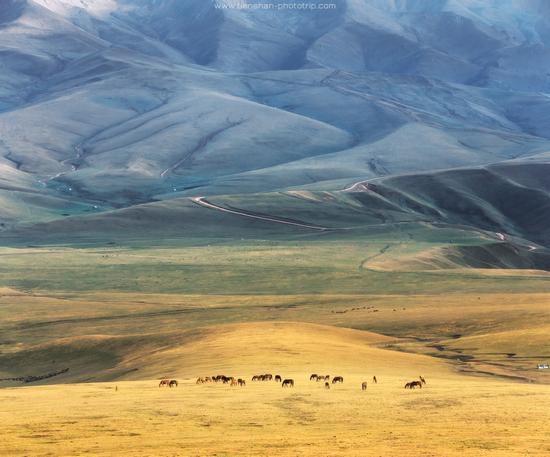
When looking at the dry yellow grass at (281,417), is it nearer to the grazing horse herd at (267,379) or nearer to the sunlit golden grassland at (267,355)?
the sunlit golden grassland at (267,355)

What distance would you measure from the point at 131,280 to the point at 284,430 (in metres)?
101

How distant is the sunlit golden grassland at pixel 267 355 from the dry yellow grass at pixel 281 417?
10cm

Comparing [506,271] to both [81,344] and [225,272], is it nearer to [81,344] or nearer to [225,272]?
[225,272]

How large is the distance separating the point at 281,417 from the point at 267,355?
2518 cm

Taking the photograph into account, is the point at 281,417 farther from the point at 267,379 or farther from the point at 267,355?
the point at 267,355

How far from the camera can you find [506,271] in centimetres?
14200

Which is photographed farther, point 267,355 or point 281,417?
point 267,355

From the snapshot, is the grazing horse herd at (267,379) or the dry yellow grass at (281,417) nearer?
the dry yellow grass at (281,417)

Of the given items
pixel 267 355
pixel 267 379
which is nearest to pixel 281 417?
pixel 267 379

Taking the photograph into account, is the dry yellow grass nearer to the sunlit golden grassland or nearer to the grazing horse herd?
the sunlit golden grassland

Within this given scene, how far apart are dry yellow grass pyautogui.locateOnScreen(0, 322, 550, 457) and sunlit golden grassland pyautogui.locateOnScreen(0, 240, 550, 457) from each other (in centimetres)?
10

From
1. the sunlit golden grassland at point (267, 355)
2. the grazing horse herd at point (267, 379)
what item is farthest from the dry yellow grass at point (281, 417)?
the grazing horse herd at point (267, 379)

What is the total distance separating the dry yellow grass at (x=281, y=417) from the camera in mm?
31375

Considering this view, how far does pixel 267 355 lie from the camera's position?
63.1 meters
